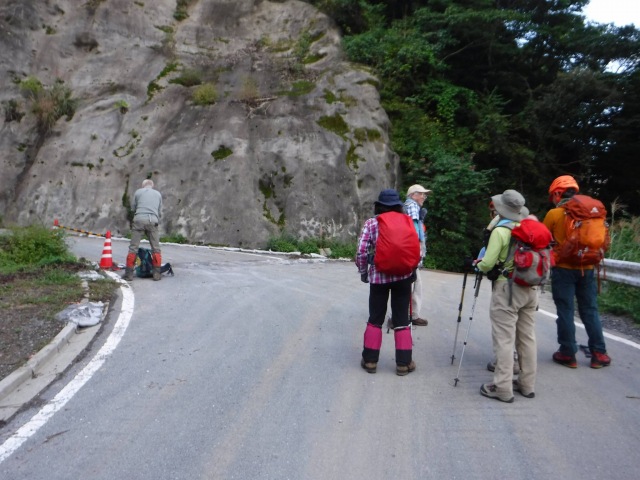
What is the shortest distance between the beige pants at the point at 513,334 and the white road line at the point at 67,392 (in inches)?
158

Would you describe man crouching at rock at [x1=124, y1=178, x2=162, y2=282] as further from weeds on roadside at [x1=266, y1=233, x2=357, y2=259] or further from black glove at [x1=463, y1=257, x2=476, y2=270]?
weeds on roadside at [x1=266, y1=233, x2=357, y2=259]

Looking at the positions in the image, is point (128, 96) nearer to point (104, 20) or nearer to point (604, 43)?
point (104, 20)

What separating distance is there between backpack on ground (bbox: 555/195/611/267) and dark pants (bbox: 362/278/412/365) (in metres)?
1.89

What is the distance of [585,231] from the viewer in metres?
5.77

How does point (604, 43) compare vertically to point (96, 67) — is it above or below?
above

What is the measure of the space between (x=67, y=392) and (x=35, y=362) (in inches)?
32.2

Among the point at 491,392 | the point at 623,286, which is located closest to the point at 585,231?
the point at 491,392

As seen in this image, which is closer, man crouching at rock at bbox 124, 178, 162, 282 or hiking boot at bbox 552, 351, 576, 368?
hiking boot at bbox 552, 351, 576, 368

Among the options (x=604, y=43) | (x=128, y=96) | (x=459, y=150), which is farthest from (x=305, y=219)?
(x=604, y=43)

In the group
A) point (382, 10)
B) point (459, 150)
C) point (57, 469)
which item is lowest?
point (57, 469)

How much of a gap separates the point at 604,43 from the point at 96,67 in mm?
22466

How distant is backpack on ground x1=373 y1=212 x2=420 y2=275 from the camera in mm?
5312

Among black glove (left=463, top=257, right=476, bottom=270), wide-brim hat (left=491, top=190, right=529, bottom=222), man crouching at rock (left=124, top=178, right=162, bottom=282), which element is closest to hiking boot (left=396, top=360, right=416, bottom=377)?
black glove (left=463, top=257, right=476, bottom=270)

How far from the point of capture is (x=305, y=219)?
19.3 metres
